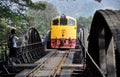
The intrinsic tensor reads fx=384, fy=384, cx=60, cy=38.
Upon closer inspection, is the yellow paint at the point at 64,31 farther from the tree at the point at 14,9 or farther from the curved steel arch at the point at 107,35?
the curved steel arch at the point at 107,35

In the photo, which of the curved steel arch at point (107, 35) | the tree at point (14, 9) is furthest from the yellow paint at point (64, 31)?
the curved steel arch at point (107, 35)

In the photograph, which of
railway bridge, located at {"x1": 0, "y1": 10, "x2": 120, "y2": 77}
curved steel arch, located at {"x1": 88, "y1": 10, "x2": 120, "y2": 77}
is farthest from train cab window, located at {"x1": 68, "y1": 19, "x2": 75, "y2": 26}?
curved steel arch, located at {"x1": 88, "y1": 10, "x2": 120, "y2": 77}

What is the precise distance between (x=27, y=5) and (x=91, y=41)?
54.0 feet

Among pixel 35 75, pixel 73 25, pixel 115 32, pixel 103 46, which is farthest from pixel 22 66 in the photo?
pixel 73 25

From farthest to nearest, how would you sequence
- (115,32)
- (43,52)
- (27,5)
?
(43,52) → (27,5) → (115,32)

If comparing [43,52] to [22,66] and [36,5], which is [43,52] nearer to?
[36,5]

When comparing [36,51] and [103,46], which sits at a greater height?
[103,46]

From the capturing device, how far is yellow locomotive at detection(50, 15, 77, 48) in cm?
3428

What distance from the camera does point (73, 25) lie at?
3438 cm

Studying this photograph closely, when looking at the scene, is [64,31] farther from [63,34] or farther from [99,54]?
[99,54]

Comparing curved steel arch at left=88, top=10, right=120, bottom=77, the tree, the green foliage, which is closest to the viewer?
curved steel arch at left=88, top=10, right=120, bottom=77

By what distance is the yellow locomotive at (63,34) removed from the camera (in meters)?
34.3

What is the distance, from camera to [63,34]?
34312mm

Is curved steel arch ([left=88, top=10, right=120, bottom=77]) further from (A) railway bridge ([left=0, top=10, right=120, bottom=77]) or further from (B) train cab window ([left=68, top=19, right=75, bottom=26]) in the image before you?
(B) train cab window ([left=68, top=19, right=75, bottom=26])
